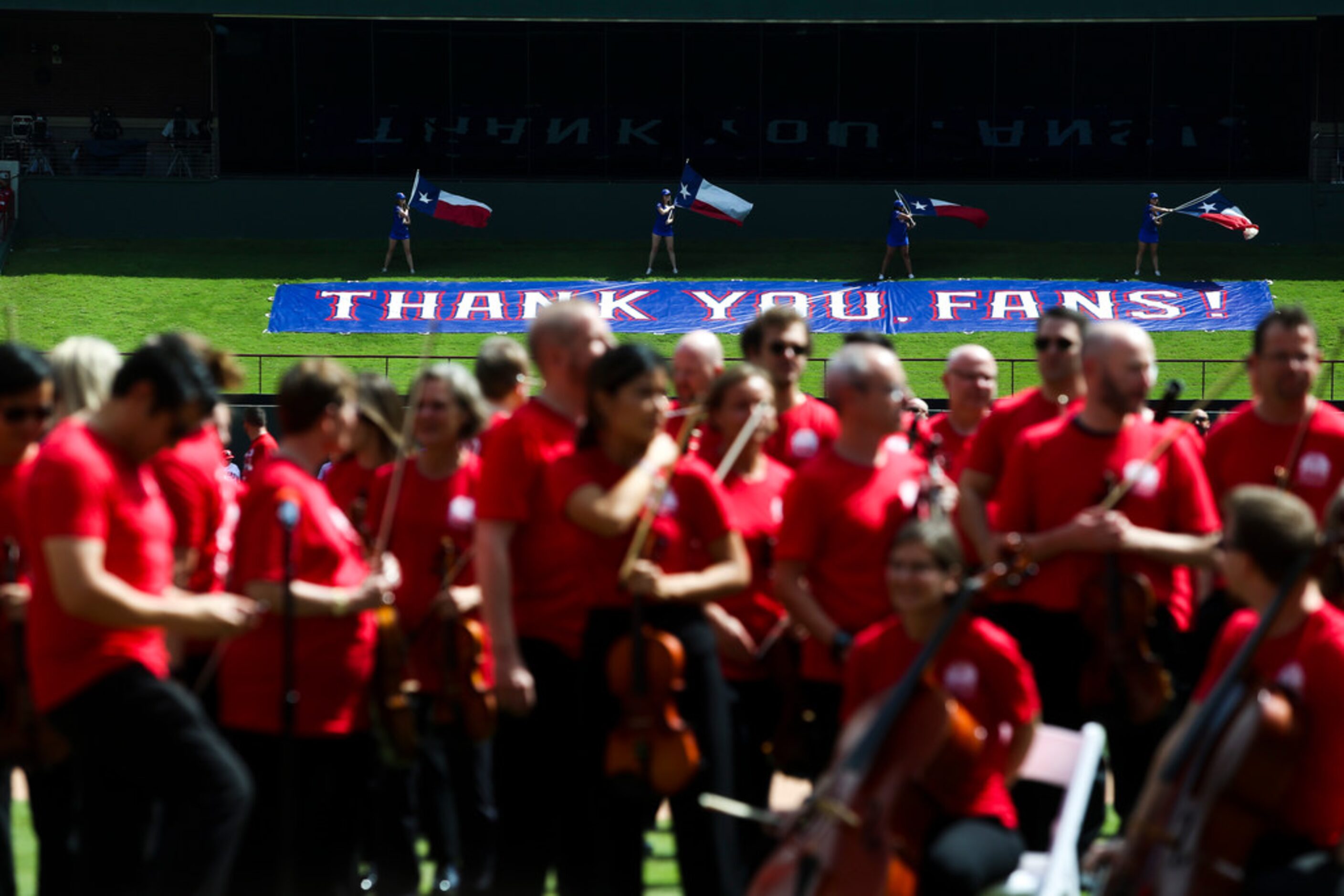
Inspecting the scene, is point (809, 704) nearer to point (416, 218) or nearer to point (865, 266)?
point (865, 266)

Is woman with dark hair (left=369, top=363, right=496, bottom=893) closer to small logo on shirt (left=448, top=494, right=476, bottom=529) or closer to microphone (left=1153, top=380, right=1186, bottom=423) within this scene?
small logo on shirt (left=448, top=494, right=476, bottom=529)

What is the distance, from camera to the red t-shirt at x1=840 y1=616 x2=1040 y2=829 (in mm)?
4680

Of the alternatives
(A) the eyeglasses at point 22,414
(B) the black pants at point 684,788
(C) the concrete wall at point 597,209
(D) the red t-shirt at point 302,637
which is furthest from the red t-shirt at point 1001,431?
(C) the concrete wall at point 597,209

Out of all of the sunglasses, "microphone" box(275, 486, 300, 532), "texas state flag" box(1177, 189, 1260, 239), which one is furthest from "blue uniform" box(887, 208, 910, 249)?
"microphone" box(275, 486, 300, 532)

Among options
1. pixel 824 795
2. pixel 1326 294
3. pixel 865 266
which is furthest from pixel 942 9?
pixel 824 795

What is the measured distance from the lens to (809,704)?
5.65 metres

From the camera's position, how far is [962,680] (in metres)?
4.70

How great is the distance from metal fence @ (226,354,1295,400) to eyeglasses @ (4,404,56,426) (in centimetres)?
1655

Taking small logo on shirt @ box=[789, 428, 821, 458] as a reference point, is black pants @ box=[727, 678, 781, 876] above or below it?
below

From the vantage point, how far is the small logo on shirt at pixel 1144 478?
568 cm

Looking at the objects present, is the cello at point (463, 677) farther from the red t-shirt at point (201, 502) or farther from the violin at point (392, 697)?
the red t-shirt at point (201, 502)

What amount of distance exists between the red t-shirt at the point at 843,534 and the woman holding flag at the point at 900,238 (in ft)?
75.5

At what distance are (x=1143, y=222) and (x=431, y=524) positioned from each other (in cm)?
2661

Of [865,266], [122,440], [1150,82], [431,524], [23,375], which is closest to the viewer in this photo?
[122,440]
